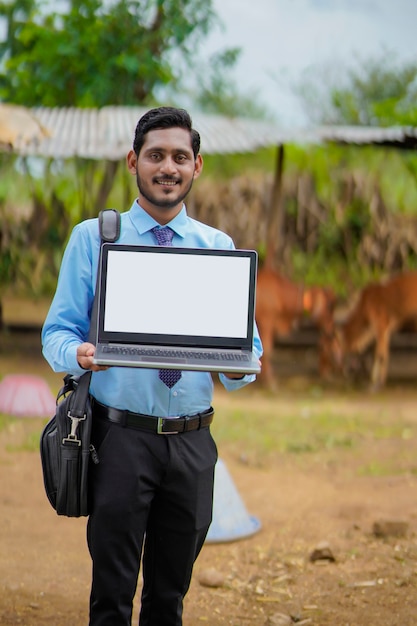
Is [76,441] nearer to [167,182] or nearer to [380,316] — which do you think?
[167,182]

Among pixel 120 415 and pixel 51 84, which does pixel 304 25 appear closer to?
pixel 51 84

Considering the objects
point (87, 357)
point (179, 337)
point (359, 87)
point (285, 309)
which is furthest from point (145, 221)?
point (359, 87)

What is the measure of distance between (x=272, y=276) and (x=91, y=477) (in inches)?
302

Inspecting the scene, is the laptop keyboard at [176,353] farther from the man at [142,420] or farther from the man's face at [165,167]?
the man's face at [165,167]

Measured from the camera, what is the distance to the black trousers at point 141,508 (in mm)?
2367

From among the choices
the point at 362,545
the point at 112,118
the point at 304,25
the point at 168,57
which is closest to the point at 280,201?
the point at 112,118

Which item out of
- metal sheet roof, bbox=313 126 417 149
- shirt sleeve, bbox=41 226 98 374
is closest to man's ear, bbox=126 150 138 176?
shirt sleeve, bbox=41 226 98 374

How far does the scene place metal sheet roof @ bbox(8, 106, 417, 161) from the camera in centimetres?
914

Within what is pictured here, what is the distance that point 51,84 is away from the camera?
12062 mm

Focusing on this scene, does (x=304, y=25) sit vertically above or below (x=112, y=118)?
above

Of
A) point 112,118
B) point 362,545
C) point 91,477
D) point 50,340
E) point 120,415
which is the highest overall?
point 112,118

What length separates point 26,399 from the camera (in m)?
7.52

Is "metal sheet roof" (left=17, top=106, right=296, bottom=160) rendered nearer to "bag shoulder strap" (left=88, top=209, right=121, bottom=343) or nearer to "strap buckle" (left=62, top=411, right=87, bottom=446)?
"bag shoulder strap" (left=88, top=209, right=121, bottom=343)

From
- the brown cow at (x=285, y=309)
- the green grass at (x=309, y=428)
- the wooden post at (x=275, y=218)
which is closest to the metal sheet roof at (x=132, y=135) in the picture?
the wooden post at (x=275, y=218)
